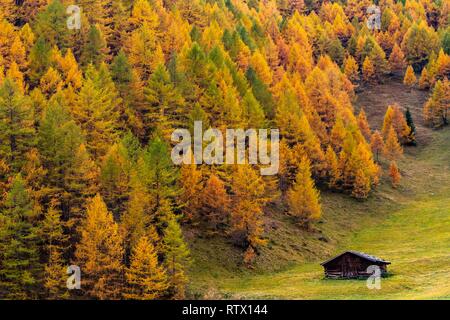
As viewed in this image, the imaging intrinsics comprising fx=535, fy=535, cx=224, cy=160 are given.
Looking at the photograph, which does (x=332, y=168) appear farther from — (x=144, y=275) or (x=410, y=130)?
(x=144, y=275)

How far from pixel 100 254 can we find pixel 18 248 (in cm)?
691

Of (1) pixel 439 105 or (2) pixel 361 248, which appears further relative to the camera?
(1) pixel 439 105

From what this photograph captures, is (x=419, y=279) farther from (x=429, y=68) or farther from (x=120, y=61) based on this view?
(x=429, y=68)

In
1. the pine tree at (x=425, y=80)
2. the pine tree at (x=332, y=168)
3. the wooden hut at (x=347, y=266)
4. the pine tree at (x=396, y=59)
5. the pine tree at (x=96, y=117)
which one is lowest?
the wooden hut at (x=347, y=266)

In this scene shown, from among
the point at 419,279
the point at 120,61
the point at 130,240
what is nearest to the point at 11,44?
the point at 120,61

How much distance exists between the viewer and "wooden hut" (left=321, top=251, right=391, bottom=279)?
55.4m

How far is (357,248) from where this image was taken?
67.4 meters

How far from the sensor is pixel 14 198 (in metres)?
46.7

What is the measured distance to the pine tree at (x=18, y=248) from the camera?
45.6 m

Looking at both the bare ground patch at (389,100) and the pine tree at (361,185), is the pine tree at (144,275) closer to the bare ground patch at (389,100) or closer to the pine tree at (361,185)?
the pine tree at (361,185)

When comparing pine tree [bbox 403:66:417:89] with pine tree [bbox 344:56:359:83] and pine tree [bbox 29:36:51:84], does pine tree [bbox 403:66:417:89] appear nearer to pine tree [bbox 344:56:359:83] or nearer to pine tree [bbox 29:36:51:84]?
pine tree [bbox 344:56:359:83]

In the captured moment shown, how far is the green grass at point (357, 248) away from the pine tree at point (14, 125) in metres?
20.8

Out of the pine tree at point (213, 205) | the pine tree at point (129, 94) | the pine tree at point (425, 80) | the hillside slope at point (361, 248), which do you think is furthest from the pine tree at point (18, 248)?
the pine tree at point (425, 80)
